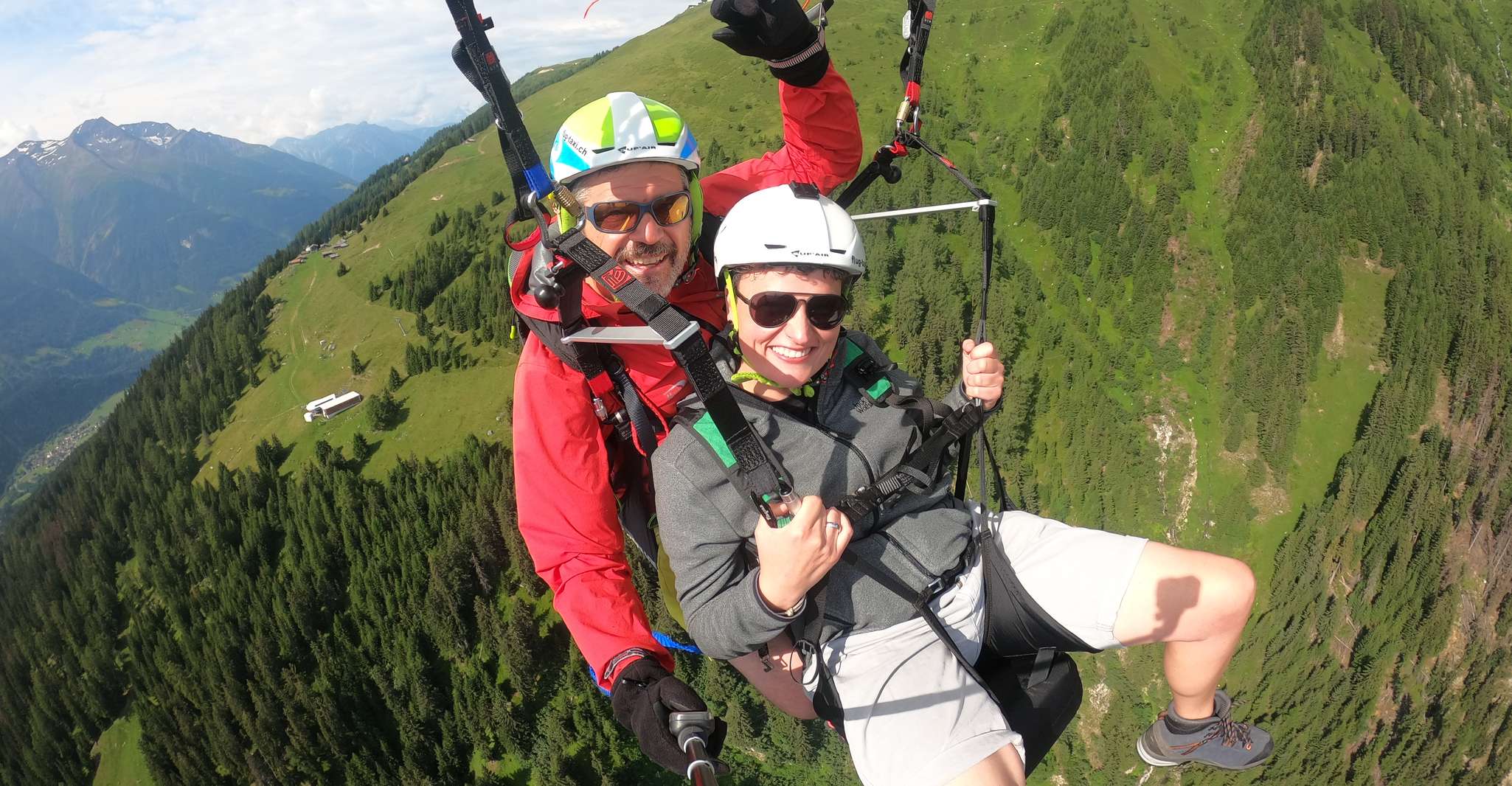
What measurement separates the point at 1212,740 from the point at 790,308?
5.02m

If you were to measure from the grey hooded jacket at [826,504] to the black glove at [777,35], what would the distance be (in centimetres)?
249

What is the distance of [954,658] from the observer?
16.4ft

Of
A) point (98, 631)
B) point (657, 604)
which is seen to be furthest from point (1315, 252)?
point (98, 631)

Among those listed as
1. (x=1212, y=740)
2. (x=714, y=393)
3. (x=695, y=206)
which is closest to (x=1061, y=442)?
(x=1212, y=740)

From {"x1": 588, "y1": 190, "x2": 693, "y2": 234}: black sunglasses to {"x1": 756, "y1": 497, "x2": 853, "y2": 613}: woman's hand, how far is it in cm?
313

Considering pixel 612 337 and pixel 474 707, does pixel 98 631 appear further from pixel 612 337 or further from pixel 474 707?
pixel 612 337

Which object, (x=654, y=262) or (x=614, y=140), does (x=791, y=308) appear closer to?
(x=654, y=262)

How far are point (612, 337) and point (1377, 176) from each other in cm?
15985

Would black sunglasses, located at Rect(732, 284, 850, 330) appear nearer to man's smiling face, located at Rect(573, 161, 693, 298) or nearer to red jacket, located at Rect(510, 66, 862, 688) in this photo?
man's smiling face, located at Rect(573, 161, 693, 298)

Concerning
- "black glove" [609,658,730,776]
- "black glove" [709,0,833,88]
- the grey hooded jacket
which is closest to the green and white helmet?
"black glove" [709,0,833,88]

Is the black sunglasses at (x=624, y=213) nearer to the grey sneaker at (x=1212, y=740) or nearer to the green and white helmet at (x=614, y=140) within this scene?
the green and white helmet at (x=614, y=140)

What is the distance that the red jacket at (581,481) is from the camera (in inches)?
207

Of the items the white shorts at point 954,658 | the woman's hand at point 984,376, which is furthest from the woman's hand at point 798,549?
the woman's hand at point 984,376

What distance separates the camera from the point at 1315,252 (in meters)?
110
